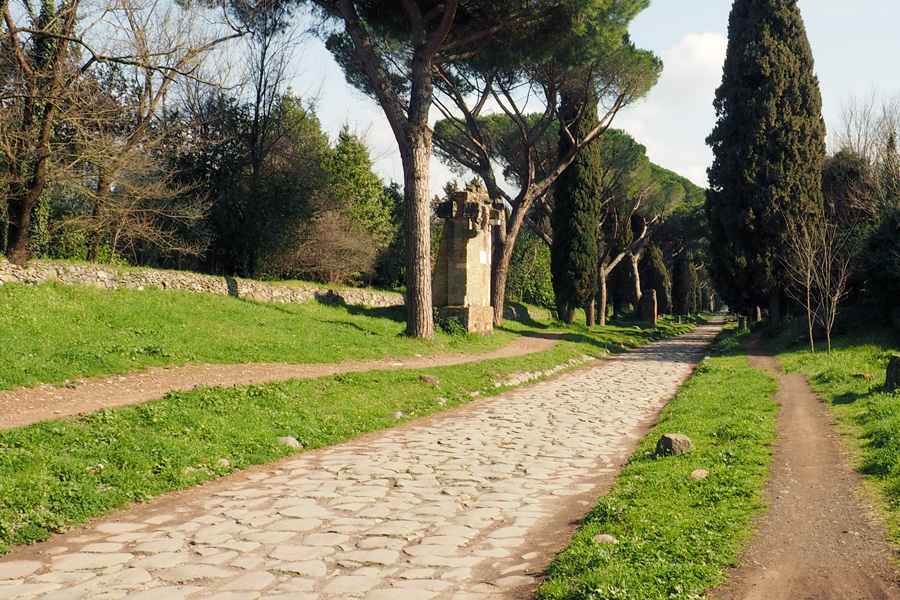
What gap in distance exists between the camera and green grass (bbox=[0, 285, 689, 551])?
21.5ft

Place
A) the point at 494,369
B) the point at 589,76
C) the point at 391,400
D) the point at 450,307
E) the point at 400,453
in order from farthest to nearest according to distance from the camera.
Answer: the point at 589,76, the point at 450,307, the point at 494,369, the point at 391,400, the point at 400,453

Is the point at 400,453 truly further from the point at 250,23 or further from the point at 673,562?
the point at 250,23

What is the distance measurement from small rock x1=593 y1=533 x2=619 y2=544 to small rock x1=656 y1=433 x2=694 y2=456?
3101 mm

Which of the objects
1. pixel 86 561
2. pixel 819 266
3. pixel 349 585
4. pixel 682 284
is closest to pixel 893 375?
pixel 349 585

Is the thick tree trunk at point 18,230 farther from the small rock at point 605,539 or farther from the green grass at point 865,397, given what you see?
the green grass at point 865,397

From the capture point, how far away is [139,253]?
77.4 ft

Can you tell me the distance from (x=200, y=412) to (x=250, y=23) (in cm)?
1889

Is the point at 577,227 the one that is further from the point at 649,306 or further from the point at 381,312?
the point at 649,306

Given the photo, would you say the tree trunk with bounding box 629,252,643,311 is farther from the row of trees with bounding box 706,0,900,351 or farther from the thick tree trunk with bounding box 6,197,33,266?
the thick tree trunk with bounding box 6,197,33,266

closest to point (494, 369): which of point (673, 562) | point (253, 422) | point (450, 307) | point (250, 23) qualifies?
point (450, 307)

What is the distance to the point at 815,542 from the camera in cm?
504

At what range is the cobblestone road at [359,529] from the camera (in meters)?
4.62

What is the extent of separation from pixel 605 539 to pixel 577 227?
2842 centimetres

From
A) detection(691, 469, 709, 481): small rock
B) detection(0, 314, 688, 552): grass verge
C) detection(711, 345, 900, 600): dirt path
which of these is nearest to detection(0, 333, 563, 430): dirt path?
detection(0, 314, 688, 552): grass verge
